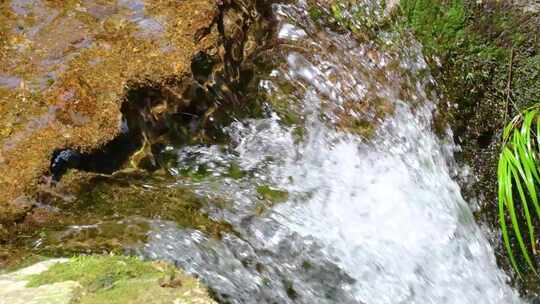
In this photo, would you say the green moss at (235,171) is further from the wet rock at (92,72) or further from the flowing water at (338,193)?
the wet rock at (92,72)

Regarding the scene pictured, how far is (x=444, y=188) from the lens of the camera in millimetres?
3064

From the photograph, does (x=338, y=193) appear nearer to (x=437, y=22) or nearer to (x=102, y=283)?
(x=437, y=22)

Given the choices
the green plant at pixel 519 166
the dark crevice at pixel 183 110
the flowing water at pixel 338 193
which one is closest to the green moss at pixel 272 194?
the flowing water at pixel 338 193

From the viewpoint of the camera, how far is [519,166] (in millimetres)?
2902

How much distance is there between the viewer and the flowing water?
2488 millimetres

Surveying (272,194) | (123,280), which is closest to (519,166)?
(272,194)

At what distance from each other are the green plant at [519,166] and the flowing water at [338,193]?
225 millimetres

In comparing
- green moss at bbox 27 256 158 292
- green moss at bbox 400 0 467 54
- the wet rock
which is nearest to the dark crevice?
the wet rock

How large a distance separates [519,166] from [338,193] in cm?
82

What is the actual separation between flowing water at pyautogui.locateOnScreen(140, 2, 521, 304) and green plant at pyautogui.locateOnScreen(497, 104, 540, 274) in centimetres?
23

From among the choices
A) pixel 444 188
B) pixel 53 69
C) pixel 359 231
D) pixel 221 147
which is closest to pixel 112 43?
pixel 53 69

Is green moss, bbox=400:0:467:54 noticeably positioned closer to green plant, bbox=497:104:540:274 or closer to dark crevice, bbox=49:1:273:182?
green plant, bbox=497:104:540:274

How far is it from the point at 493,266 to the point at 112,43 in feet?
6.61

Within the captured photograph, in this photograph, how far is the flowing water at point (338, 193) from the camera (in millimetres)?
2488
